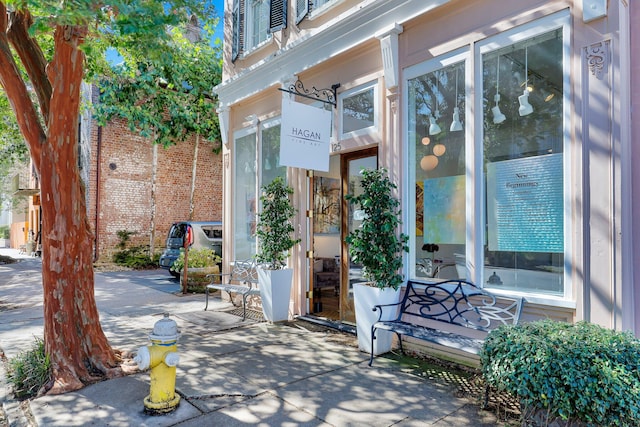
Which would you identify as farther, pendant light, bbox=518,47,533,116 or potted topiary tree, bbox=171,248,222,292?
potted topiary tree, bbox=171,248,222,292

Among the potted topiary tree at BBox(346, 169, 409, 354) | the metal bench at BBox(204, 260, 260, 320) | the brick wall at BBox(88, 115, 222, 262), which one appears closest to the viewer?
the potted topiary tree at BBox(346, 169, 409, 354)

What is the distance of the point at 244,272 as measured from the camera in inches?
310

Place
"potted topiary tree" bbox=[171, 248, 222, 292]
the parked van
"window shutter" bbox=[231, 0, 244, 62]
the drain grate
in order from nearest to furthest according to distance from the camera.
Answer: the drain grate → "window shutter" bbox=[231, 0, 244, 62] → "potted topiary tree" bbox=[171, 248, 222, 292] → the parked van

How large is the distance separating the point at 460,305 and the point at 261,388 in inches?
87.1

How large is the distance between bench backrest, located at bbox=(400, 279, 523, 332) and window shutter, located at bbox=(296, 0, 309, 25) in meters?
4.39

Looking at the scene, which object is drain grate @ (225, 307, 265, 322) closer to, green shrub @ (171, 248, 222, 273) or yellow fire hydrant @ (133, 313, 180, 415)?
green shrub @ (171, 248, 222, 273)

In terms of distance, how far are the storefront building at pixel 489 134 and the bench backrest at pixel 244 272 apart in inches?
43.6

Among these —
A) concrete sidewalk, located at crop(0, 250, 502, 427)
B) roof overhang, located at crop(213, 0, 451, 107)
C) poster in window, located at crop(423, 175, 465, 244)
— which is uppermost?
roof overhang, located at crop(213, 0, 451, 107)

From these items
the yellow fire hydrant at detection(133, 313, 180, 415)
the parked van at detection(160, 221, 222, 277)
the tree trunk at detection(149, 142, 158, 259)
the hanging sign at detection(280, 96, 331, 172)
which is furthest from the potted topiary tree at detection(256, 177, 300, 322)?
the tree trunk at detection(149, 142, 158, 259)

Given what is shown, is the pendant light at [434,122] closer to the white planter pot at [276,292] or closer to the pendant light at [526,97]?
the pendant light at [526,97]

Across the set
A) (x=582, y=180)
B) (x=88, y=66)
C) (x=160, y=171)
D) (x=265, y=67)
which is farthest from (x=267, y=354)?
(x=160, y=171)

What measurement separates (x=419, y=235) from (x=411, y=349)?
4.37 ft

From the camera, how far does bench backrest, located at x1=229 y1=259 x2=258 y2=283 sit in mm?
7473

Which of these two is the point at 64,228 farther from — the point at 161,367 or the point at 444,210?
the point at 444,210
